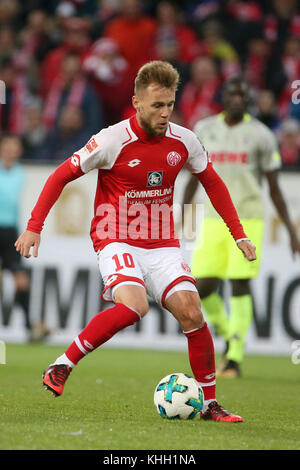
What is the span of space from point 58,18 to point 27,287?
5.38 meters

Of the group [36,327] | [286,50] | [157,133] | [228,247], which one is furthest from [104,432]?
[286,50]

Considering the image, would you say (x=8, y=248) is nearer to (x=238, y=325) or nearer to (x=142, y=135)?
(x=238, y=325)

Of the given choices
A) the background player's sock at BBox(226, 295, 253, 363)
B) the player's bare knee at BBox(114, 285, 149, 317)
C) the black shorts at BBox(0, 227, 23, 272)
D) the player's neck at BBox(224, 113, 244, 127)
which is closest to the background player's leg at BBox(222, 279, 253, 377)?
the background player's sock at BBox(226, 295, 253, 363)

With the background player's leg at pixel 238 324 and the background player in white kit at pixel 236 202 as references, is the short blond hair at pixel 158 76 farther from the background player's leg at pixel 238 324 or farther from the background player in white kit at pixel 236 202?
the background player's leg at pixel 238 324

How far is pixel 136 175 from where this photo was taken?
19.0 ft

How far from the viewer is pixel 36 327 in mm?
11578

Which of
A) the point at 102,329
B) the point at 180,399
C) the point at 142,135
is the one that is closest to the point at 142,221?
the point at 142,135

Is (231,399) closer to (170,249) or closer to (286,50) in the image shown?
(170,249)

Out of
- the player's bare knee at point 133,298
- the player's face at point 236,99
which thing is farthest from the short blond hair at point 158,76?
the player's face at point 236,99

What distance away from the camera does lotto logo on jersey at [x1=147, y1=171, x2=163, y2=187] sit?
229 inches

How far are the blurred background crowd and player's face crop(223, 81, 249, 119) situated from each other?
3.53 metres

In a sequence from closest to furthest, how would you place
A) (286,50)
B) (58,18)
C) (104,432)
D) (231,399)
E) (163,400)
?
(104,432) < (163,400) < (231,399) < (286,50) < (58,18)

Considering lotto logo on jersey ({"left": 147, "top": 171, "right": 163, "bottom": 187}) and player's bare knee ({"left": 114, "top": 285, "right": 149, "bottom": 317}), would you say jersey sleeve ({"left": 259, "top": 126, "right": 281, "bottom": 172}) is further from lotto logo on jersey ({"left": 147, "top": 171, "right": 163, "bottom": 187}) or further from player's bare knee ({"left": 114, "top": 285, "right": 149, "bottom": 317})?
player's bare knee ({"left": 114, "top": 285, "right": 149, "bottom": 317})

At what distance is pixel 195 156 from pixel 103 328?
4.24 ft
